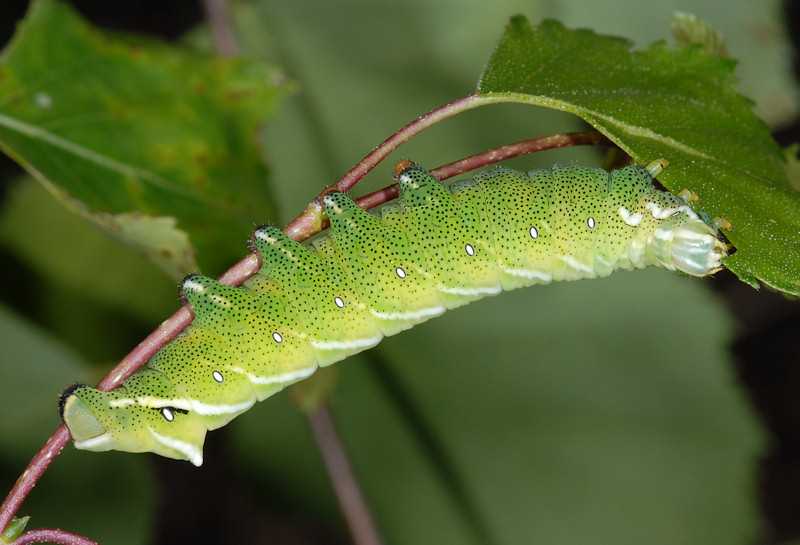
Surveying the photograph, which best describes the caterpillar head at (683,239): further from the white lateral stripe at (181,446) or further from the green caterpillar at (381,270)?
the white lateral stripe at (181,446)

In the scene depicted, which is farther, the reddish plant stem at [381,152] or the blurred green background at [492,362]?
the blurred green background at [492,362]

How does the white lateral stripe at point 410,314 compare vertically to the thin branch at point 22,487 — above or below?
above

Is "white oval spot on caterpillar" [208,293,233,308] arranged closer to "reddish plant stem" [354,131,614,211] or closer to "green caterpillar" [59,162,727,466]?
"green caterpillar" [59,162,727,466]

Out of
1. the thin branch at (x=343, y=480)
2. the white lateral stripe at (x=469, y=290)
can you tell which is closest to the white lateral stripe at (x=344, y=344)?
the white lateral stripe at (x=469, y=290)

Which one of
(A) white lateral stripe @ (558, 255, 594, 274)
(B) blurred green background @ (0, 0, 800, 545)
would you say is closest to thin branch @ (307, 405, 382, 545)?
(B) blurred green background @ (0, 0, 800, 545)

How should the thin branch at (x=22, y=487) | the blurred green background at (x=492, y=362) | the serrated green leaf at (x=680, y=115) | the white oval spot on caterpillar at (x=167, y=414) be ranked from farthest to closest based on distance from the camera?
the blurred green background at (x=492, y=362), the white oval spot on caterpillar at (x=167, y=414), the serrated green leaf at (x=680, y=115), the thin branch at (x=22, y=487)

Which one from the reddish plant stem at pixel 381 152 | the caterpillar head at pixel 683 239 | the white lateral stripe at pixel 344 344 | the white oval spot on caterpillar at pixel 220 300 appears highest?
the white oval spot on caterpillar at pixel 220 300

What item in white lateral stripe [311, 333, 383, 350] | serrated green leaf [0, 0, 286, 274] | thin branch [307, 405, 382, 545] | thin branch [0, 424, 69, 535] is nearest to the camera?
thin branch [0, 424, 69, 535]

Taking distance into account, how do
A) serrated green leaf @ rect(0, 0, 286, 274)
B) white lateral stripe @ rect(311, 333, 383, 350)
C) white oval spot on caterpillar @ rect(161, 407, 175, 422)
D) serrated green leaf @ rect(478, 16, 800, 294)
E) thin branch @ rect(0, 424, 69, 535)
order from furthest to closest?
serrated green leaf @ rect(0, 0, 286, 274)
white lateral stripe @ rect(311, 333, 383, 350)
white oval spot on caterpillar @ rect(161, 407, 175, 422)
serrated green leaf @ rect(478, 16, 800, 294)
thin branch @ rect(0, 424, 69, 535)

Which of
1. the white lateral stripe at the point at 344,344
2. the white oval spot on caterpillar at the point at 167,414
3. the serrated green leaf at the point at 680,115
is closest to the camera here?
the serrated green leaf at the point at 680,115
